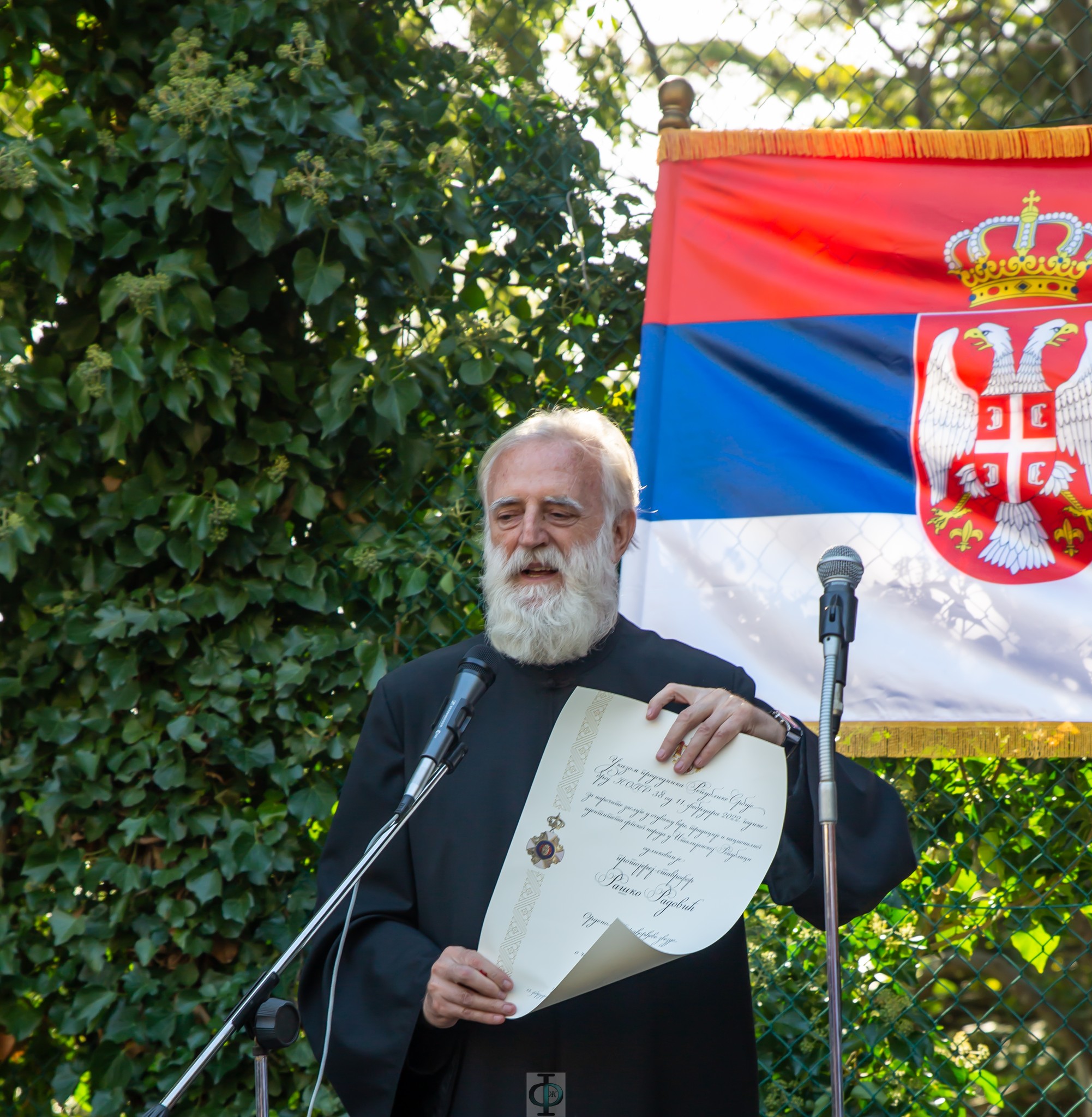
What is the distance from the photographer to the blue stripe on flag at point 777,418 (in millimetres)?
2957

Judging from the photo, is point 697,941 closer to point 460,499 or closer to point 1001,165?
point 460,499

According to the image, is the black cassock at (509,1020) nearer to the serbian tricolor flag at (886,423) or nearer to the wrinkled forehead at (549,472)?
the wrinkled forehead at (549,472)

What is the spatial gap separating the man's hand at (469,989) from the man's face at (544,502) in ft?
2.58

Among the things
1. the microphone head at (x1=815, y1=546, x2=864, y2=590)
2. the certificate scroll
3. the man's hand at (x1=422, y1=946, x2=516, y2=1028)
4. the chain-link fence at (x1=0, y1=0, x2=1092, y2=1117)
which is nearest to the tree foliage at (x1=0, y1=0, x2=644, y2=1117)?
the chain-link fence at (x1=0, y1=0, x2=1092, y2=1117)

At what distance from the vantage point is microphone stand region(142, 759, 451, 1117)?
1.65 m

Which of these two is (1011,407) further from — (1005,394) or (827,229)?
(827,229)

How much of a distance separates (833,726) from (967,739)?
4.11 feet

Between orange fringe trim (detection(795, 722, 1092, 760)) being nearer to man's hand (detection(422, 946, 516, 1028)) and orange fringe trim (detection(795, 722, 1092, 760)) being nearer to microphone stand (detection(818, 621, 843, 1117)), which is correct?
microphone stand (detection(818, 621, 843, 1117))

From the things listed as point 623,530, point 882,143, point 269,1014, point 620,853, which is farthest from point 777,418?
point 269,1014

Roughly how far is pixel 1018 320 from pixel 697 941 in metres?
1.86

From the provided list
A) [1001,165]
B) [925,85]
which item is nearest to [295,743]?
[1001,165]

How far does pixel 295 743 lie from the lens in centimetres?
328

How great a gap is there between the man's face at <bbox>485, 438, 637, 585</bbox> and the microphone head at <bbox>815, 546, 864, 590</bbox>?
690 mm

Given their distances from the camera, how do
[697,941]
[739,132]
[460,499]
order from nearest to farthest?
[697,941] → [739,132] → [460,499]
